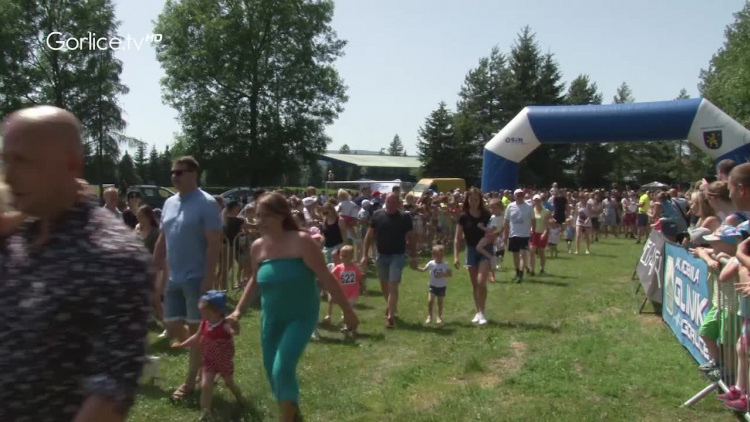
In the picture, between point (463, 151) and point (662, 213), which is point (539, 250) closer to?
point (662, 213)

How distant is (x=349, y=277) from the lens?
988 centimetres

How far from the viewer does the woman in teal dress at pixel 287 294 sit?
16.4ft

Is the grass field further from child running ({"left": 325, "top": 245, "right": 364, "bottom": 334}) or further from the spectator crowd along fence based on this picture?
child running ({"left": 325, "top": 245, "right": 364, "bottom": 334})

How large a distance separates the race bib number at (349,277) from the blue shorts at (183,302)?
365 cm

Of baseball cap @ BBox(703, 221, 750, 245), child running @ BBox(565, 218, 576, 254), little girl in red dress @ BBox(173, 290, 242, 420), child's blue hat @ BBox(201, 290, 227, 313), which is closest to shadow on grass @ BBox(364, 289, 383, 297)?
little girl in red dress @ BBox(173, 290, 242, 420)

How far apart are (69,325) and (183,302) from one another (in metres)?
4.44

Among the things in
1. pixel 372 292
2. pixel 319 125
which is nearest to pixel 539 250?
pixel 372 292

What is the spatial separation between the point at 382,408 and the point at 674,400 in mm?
2478

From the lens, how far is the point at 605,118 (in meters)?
25.0

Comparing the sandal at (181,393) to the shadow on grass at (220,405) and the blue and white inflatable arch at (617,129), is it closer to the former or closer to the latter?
the shadow on grass at (220,405)

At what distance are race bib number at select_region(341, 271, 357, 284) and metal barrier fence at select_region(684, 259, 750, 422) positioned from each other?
15.1ft

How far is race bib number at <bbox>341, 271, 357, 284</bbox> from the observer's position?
9.85 meters

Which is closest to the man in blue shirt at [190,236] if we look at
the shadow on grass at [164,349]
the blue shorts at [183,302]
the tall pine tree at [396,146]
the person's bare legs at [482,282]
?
the blue shorts at [183,302]

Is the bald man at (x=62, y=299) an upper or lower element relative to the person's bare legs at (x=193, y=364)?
upper
